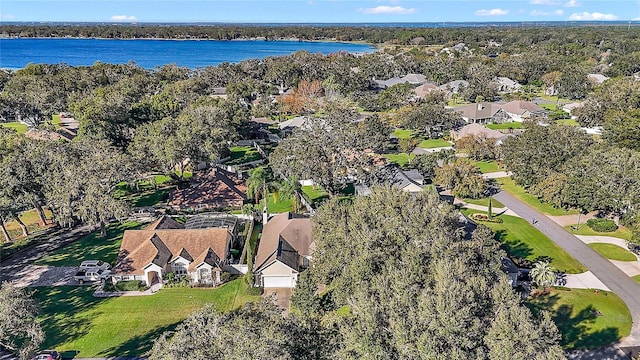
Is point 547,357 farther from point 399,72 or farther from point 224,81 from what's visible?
point 399,72

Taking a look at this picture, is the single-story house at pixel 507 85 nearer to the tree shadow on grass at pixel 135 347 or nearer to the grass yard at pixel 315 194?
the grass yard at pixel 315 194

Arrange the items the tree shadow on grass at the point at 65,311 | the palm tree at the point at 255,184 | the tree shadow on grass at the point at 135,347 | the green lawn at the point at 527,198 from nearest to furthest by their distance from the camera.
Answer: the tree shadow on grass at the point at 135,347, the tree shadow on grass at the point at 65,311, the palm tree at the point at 255,184, the green lawn at the point at 527,198

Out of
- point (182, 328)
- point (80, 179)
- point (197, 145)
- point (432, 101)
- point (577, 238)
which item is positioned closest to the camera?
point (182, 328)

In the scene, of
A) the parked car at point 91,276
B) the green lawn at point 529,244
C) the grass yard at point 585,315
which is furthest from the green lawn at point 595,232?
the parked car at point 91,276

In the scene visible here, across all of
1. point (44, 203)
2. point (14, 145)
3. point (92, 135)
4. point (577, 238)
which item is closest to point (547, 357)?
point (577, 238)

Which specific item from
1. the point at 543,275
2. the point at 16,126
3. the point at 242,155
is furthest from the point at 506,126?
the point at 16,126
